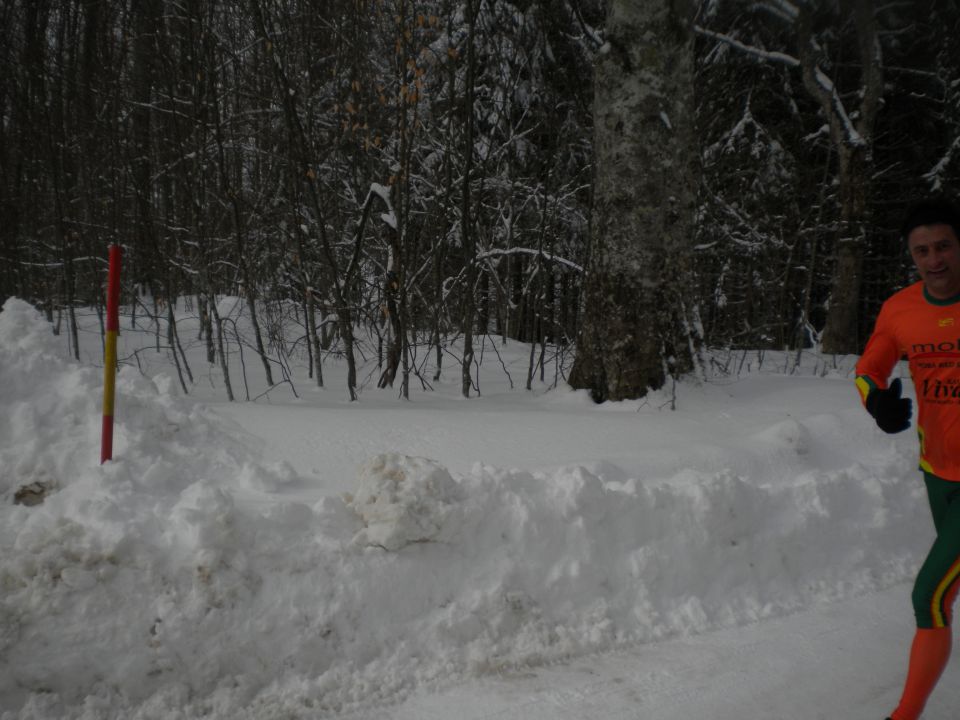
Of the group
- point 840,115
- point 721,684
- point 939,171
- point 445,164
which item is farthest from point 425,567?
point 939,171

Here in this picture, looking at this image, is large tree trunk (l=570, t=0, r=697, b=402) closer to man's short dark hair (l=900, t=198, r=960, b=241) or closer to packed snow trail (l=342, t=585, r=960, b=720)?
packed snow trail (l=342, t=585, r=960, b=720)

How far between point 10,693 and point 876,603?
3729 millimetres

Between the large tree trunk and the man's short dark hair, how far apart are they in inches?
108

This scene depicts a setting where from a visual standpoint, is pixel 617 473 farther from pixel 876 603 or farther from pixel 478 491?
pixel 876 603

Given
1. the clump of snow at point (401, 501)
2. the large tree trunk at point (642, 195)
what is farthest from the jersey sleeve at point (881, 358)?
the large tree trunk at point (642, 195)

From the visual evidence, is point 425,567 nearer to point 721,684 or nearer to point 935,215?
point 721,684

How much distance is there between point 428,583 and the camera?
268 cm

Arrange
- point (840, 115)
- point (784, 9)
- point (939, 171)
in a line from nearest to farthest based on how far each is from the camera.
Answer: point (840, 115) → point (784, 9) → point (939, 171)

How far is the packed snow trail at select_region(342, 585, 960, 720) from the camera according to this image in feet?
7.24

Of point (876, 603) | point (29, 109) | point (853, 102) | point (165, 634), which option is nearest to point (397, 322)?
point (165, 634)

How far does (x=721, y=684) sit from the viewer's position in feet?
7.77

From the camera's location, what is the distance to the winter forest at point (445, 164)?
490 cm

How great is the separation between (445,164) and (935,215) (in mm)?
5682

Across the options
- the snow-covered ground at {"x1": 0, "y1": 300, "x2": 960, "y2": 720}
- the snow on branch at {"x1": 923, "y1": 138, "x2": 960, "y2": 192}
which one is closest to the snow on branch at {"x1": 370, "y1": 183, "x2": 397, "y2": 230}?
the snow-covered ground at {"x1": 0, "y1": 300, "x2": 960, "y2": 720}
